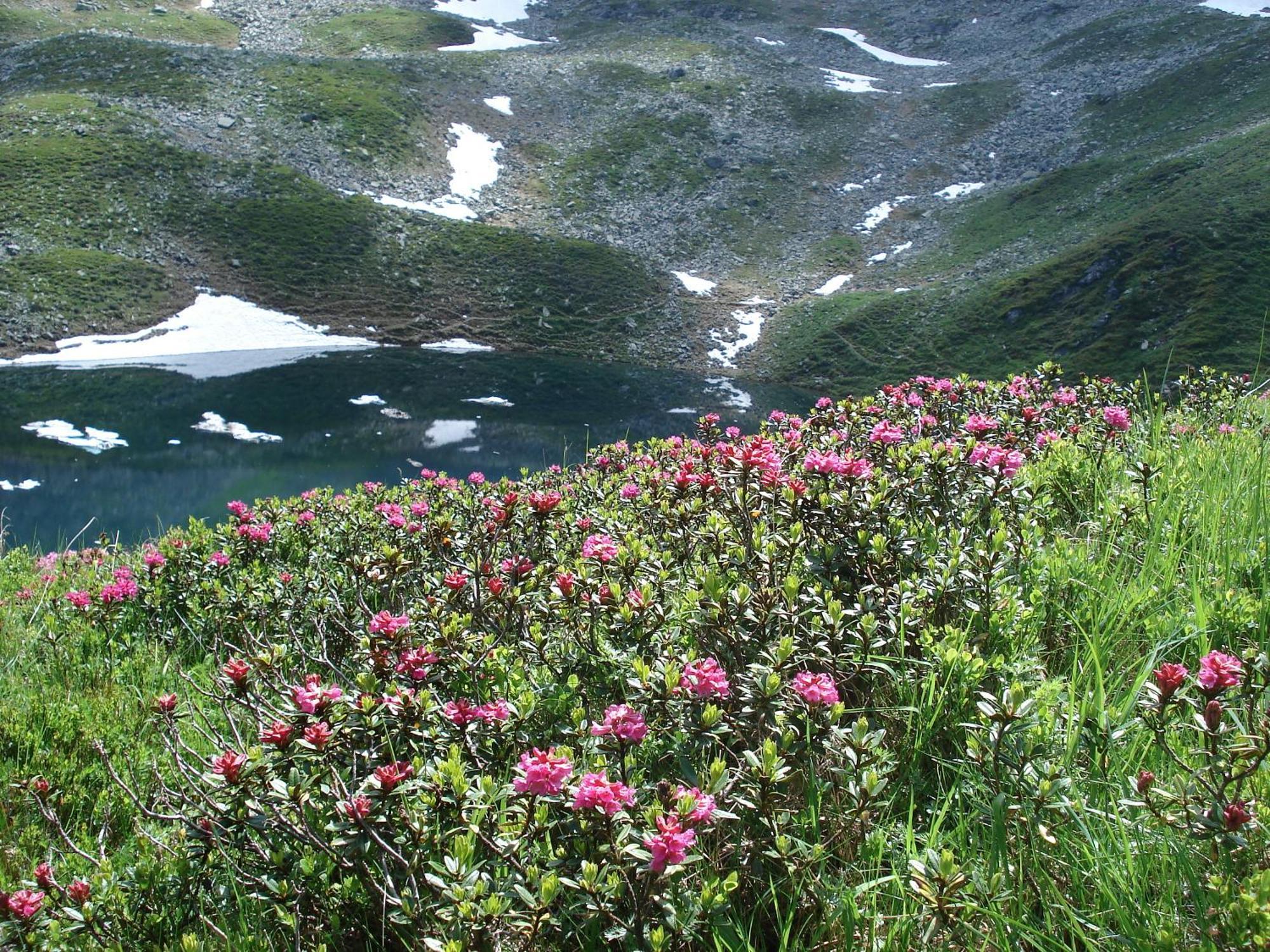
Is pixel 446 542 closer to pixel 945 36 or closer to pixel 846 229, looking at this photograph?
pixel 846 229

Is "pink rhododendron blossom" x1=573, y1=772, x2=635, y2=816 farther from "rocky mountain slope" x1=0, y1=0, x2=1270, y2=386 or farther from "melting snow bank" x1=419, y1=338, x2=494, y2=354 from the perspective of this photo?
"melting snow bank" x1=419, y1=338, x2=494, y2=354

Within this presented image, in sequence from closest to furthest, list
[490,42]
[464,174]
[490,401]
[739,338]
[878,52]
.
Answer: [490,401]
[739,338]
[464,174]
[490,42]
[878,52]

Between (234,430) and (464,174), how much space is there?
2351 inches

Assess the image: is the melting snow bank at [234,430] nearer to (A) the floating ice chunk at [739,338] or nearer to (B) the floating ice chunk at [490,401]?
(B) the floating ice chunk at [490,401]

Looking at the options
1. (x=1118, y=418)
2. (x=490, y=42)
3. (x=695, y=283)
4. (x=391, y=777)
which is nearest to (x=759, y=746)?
(x=391, y=777)

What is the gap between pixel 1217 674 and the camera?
196cm

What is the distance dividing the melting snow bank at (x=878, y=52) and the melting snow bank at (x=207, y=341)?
107700 millimetres

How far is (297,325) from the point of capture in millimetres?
60562

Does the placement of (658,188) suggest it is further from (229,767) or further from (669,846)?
(669,846)

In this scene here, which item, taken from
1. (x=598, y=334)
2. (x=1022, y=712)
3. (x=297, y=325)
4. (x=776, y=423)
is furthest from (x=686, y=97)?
(x=1022, y=712)

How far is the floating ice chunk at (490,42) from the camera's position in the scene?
115312 mm

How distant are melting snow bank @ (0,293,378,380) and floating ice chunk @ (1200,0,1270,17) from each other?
120906 mm

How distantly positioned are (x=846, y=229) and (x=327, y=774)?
89465 mm

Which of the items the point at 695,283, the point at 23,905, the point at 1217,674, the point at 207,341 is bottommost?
the point at 207,341
